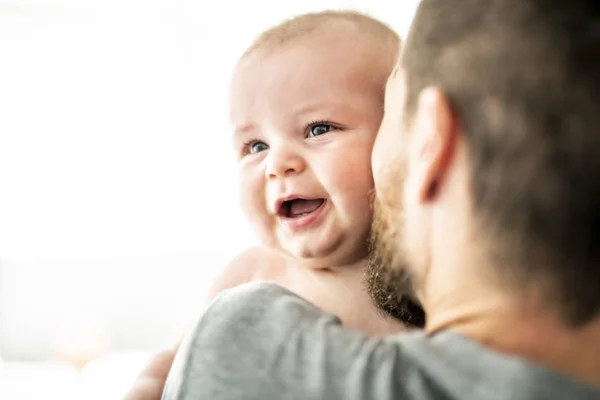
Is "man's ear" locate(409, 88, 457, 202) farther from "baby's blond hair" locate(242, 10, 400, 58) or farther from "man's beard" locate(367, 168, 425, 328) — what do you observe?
"baby's blond hair" locate(242, 10, 400, 58)

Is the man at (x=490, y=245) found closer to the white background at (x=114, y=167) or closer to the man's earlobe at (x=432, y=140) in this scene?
the man's earlobe at (x=432, y=140)

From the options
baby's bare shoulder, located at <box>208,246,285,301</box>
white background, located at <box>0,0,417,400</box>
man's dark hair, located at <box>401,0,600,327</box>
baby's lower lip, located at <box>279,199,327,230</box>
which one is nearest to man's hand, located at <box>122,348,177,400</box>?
baby's bare shoulder, located at <box>208,246,285,301</box>

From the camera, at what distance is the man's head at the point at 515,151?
44cm

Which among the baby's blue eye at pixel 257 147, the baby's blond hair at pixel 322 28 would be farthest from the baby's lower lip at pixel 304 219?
the baby's blond hair at pixel 322 28

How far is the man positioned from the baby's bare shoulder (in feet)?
1.50

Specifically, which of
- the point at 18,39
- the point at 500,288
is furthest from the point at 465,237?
the point at 18,39

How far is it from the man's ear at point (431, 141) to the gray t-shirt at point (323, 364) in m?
0.12

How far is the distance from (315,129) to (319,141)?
2 cm

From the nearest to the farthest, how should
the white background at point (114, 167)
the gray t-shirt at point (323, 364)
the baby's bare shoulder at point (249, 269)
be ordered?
the gray t-shirt at point (323, 364) → the baby's bare shoulder at point (249, 269) → the white background at point (114, 167)

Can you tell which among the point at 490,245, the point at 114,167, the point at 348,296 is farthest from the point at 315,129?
the point at 114,167

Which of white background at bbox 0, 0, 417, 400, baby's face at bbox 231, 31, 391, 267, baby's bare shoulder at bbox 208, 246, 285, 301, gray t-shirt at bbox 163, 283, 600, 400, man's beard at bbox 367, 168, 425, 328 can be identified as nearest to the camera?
gray t-shirt at bbox 163, 283, 600, 400

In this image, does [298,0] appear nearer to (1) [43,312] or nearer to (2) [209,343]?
(1) [43,312]

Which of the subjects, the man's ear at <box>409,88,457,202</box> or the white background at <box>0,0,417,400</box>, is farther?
the white background at <box>0,0,417,400</box>

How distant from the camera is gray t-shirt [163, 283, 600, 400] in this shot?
1.38ft
